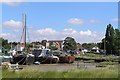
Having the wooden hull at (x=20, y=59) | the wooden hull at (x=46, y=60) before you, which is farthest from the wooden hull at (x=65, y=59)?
A: the wooden hull at (x=20, y=59)

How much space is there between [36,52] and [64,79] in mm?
33631

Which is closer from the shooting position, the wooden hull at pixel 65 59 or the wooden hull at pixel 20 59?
the wooden hull at pixel 20 59

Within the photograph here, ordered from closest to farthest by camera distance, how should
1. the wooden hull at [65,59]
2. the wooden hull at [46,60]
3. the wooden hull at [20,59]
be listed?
the wooden hull at [20,59], the wooden hull at [46,60], the wooden hull at [65,59]

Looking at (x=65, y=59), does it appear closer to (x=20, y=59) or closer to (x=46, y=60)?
(x=46, y=60)

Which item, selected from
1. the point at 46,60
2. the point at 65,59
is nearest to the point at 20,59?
the point at 46,60

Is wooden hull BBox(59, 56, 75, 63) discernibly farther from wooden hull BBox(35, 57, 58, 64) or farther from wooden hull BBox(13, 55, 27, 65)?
wooden hull BBox(13, 55, 27, 65)

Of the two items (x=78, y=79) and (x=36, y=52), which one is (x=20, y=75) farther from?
(x=36, y=52)

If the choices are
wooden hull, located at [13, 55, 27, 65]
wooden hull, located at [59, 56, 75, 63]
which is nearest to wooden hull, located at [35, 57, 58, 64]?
wooden hull, located at [59, 56, 75, 63]

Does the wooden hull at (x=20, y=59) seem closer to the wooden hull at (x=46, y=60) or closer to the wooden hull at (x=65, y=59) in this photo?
the wooden hull at (x=46, y=60)

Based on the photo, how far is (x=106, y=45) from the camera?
339 ft

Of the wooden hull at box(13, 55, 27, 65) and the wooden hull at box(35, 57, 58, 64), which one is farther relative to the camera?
the wooden hull at box(35, 57, 58, 64)

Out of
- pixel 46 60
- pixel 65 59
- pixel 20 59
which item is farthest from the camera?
pixel 65 59

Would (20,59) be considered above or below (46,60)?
above

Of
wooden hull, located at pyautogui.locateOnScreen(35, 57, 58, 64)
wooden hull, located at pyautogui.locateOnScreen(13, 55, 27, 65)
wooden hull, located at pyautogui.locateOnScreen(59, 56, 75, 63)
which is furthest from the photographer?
wooden hull, located at pyautogui.locateOnScreen(59, 56, 75, 63)
